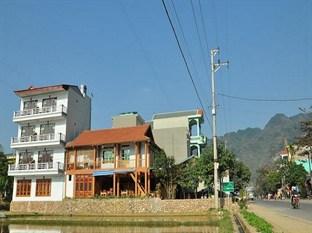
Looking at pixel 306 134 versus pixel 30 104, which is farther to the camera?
pixel 306 134

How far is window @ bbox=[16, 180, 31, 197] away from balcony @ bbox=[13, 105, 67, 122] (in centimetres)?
667

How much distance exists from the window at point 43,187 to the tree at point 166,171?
1197 cm

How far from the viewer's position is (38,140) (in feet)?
140

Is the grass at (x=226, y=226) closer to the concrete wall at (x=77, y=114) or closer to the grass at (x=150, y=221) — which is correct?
the grass at (x=150, y=221)

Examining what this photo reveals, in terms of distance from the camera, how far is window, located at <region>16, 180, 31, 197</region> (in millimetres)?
42781

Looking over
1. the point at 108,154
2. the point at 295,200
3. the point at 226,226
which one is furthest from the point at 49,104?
the point at 226,226

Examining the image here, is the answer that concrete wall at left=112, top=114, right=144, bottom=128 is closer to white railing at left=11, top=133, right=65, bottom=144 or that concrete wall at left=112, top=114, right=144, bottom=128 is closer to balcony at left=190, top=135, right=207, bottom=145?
balcony at left=190, top=135, right=207, bottom=145

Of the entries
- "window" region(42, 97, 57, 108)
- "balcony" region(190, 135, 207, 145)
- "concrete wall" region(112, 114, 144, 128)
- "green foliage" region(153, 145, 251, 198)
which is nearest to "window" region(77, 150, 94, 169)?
"window" region(42, 97, 57, 108)

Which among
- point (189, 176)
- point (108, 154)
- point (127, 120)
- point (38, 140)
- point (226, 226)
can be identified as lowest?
point (226, 226)

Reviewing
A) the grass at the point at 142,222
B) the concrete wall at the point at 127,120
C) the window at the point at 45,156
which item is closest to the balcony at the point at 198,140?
the concrete wall at the point at 127,120

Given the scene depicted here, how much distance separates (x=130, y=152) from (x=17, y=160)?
1340 centimetres

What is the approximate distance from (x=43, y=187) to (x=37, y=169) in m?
1.99

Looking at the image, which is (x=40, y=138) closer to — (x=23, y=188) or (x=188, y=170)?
(x=23, y=188)

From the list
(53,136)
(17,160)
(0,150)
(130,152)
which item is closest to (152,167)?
(130,152)
